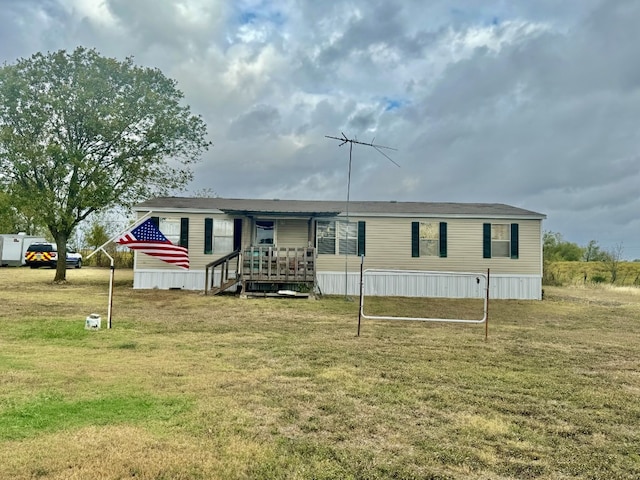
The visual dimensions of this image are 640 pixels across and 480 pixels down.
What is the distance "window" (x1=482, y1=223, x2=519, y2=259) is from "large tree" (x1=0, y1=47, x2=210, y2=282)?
13215mm

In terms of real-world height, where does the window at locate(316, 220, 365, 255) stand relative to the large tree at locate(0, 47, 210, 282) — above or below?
below

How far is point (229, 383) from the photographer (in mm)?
5012

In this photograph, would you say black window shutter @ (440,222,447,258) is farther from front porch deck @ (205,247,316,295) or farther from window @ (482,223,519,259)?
front porch deck @ (205,247,316,295)

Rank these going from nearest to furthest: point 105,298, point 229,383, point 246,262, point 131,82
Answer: point 229,383
point 105,298
point 246,262
point 131,82

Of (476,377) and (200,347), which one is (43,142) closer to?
(200,347)

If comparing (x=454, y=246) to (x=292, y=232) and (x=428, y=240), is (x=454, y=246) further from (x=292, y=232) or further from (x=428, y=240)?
(x=292, y=232)

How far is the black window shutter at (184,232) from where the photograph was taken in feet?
55.0

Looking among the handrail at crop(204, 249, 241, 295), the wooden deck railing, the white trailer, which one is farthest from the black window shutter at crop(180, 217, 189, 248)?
the white trailer

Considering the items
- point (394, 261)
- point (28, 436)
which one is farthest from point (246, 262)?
point (28, 436)

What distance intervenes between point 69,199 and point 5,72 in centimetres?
519

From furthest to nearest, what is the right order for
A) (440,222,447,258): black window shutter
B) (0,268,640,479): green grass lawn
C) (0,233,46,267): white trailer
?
(0,233,46,267): white trailer
(440,222,447,258): black window shutter
(0,268,640,479): green grass lawn

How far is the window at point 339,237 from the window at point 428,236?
6.54 feet

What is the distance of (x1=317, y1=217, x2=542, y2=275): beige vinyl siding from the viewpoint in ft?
55.3

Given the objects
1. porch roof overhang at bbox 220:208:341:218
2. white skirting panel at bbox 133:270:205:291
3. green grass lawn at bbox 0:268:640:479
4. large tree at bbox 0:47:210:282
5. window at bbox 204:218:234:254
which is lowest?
green grass lawn at bbox 0:268:640:479
